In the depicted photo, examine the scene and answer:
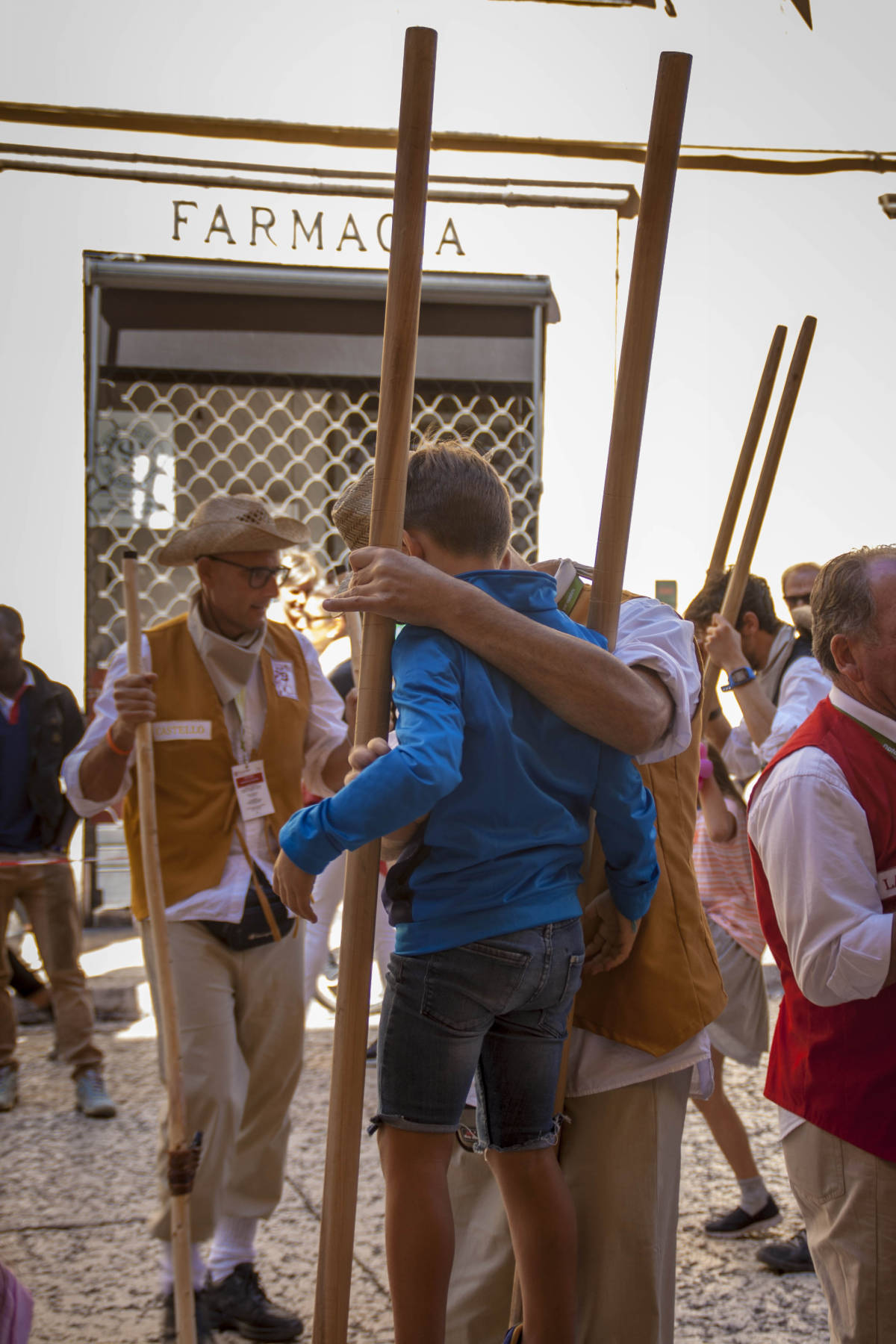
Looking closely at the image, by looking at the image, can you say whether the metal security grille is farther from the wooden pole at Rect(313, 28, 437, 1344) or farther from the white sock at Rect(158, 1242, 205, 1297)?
the wooden pole at Rect(313, 28, 437, 1344)

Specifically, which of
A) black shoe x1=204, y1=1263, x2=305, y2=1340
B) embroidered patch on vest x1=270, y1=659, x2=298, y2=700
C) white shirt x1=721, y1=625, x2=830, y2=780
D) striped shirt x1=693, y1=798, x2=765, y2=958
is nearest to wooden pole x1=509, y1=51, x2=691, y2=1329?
black shoe x1=204, y1=1263, x2=305, y2=1340

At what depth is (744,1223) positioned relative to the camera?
3.62m

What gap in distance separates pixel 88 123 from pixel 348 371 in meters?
1.60

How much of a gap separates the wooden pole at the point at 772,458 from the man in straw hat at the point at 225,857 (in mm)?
1275

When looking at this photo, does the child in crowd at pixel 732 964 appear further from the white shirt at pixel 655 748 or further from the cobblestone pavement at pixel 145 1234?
the white shirt at pixel 655 748

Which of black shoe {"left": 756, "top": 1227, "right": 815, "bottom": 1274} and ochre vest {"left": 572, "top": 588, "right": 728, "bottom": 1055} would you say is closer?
ochre vest {"left": 572, "top": 588, "right": 728, "bottom": 1055}

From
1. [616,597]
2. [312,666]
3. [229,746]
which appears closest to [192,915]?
[229,746]

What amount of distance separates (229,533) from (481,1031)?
179 centimetres

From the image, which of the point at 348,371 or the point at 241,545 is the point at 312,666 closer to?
the point at 241,545

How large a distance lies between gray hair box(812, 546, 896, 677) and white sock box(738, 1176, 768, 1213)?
2.19m

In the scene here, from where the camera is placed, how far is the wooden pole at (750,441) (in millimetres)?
2424

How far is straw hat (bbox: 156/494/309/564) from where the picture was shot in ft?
10.5

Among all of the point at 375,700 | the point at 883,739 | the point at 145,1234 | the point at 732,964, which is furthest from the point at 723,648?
the point at 145,1234

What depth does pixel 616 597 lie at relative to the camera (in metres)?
1.84
